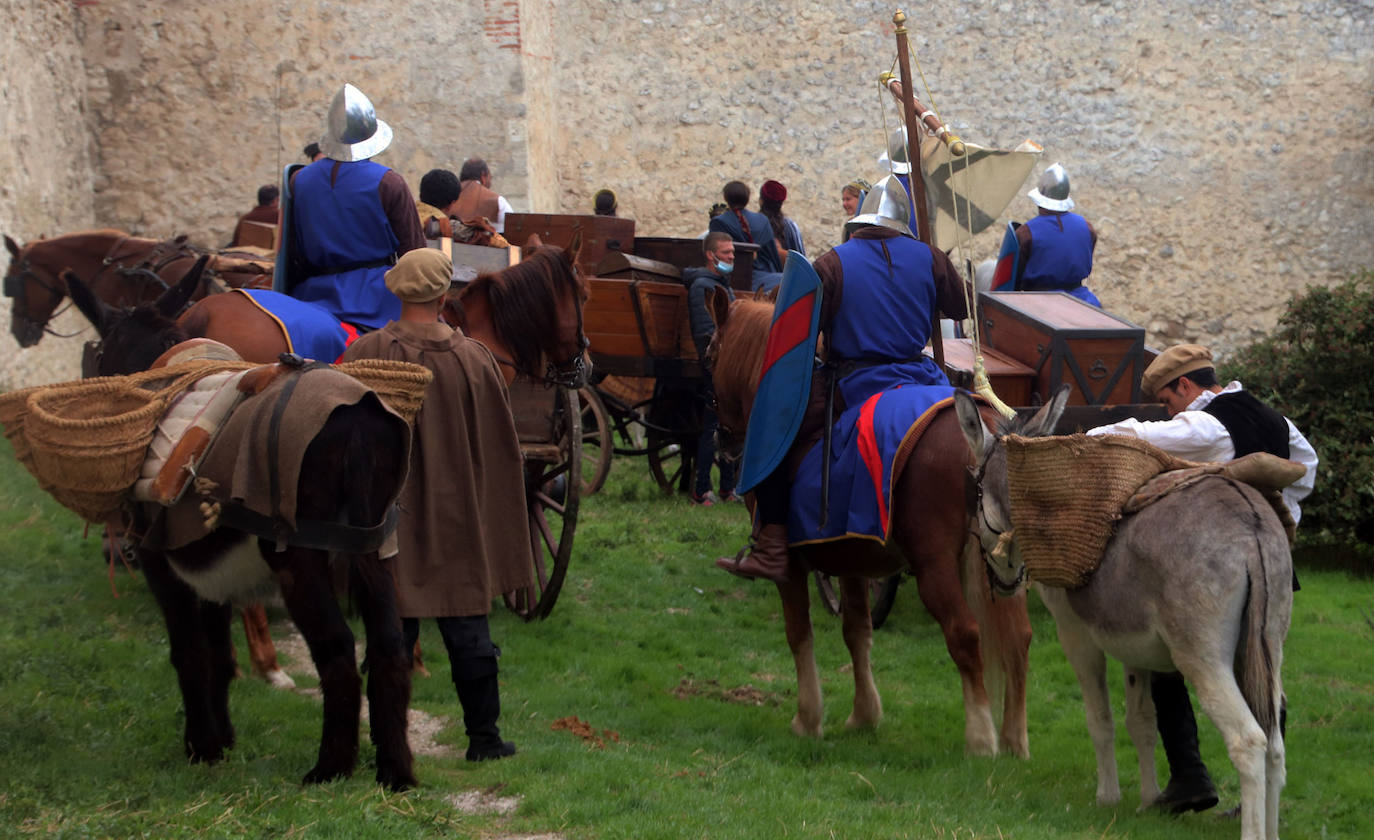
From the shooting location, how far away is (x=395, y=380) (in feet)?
14.3

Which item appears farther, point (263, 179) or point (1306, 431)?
point (263, 179)

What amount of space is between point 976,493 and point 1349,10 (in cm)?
1551

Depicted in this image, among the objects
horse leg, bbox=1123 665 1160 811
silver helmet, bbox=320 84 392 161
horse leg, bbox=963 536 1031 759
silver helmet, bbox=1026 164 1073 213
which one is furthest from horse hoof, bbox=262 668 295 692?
silver helmet, bbox=1026 164 1073 213

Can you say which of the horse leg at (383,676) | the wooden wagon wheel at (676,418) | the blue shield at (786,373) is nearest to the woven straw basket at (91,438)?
the horse leg at (383,676)

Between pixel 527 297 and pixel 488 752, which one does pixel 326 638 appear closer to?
pixel 488 752

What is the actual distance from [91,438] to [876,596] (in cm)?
527

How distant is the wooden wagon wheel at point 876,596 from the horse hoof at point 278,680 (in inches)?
114

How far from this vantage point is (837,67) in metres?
17.4

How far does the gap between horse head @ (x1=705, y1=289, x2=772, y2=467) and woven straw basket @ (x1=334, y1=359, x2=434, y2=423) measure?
192 centimetres

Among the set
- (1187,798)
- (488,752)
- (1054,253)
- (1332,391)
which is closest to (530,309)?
(488,752)

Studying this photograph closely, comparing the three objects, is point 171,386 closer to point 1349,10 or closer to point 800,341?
point 800,341

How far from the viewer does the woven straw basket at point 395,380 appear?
4.32 m

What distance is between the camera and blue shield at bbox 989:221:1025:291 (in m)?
8.88

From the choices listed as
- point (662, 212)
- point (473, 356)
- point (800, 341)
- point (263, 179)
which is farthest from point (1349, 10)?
point (473, 356)
